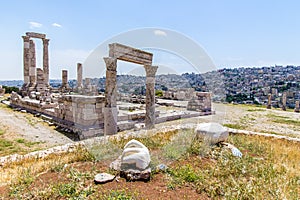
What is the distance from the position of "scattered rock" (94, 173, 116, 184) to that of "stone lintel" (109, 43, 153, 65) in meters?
5.20

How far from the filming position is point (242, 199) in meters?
2.94

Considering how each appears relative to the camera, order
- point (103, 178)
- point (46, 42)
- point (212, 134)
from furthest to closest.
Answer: point (46, 42) → point (212, 134) → point (103, 178)

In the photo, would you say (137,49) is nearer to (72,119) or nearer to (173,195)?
(72,119)

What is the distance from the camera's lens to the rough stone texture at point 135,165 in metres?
3.47

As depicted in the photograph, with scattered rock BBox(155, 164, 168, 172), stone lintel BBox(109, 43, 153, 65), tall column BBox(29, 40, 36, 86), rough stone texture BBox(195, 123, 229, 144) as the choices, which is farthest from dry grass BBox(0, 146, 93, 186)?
tall column BBox(29, 40, 36, 86)

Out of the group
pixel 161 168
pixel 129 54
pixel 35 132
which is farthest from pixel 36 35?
pixel 161 168

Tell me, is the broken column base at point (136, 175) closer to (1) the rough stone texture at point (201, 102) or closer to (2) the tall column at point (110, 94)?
(2) the tall column at point (110, 94)

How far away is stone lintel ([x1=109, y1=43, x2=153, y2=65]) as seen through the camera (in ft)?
25.3

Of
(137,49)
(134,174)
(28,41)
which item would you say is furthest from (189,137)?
(28,41)

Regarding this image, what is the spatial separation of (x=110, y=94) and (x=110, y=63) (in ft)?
3.95

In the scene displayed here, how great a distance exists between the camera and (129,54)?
823 cm

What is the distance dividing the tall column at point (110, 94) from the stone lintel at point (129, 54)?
283mm

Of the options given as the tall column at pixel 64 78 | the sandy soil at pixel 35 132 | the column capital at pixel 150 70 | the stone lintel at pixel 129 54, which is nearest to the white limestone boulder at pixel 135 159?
the sandy soil at pixel 35 132

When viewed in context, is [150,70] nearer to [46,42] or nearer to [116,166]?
[116,166]
